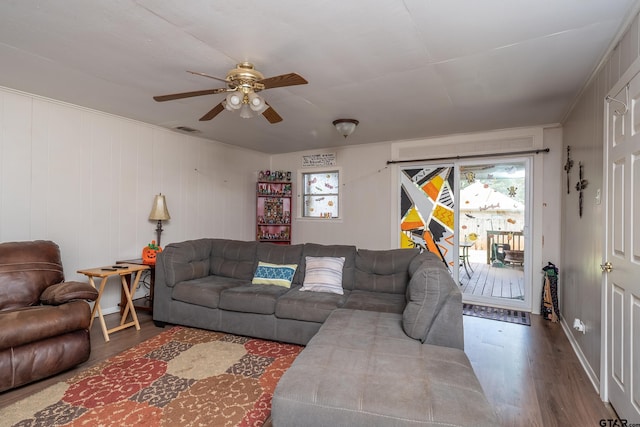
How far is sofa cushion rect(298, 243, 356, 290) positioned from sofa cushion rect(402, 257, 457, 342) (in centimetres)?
116

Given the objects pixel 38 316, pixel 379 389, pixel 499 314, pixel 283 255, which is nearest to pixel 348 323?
pixel 379 389

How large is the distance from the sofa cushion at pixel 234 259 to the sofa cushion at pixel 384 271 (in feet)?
4.24

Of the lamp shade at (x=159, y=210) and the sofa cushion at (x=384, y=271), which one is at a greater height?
the lamp shade at (x=159, y=210)

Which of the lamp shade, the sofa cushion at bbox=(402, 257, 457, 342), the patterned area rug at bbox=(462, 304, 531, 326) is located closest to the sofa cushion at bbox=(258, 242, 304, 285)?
the lamp shade

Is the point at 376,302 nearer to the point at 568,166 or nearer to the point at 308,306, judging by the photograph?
the point at 308,306

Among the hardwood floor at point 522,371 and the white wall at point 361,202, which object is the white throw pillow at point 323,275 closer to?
the hardwood floor at point 522,371

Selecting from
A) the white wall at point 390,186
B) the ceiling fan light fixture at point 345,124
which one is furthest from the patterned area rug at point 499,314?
the ceiling fan light fixture at point 345,124

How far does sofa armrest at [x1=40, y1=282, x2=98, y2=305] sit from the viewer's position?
7.99ft

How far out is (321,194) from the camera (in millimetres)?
5699

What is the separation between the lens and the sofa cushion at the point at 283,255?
11.3 feet

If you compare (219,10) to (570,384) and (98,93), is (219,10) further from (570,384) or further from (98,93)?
(570,384)

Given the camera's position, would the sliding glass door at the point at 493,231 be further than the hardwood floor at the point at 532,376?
Yes

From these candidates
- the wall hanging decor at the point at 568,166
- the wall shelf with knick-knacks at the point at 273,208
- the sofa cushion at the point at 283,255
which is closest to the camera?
the wall hanging decor at the point at 568,166

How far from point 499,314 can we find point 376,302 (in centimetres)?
215
